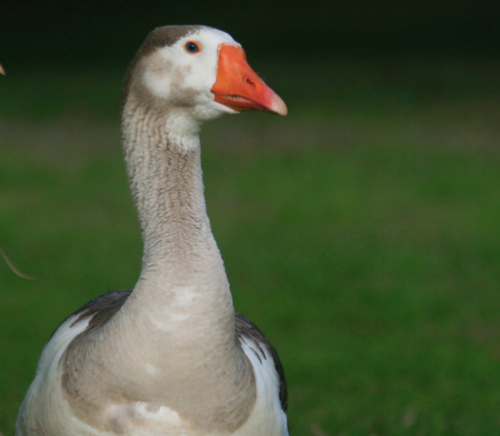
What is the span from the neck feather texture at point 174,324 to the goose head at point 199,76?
86mm

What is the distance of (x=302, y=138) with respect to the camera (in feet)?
41.6

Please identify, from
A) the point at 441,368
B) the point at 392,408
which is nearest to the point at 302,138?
the point at 441,368

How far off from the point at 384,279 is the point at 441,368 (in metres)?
1.82

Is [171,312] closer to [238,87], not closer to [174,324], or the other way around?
[174,324]

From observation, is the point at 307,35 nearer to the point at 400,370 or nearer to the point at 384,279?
the point at 384,279

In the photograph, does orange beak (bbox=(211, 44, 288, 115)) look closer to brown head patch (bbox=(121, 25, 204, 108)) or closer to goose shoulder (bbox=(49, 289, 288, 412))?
brown head patch (bbox=(121, 25, 204, 108))

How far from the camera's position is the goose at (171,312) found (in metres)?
2.96

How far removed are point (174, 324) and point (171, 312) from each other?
0.14 ft

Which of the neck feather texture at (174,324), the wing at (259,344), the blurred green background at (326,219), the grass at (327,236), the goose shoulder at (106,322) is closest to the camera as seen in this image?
the neck feather texture at (174,324)

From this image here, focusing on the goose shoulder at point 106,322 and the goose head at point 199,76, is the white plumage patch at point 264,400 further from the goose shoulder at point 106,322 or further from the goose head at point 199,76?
the goose head at point 199,76

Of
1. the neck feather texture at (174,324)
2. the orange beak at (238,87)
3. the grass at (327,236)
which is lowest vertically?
the grass at (327,236)

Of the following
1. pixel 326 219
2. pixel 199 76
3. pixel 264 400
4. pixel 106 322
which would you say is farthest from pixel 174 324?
pixel 326 219

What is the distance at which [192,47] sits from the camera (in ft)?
10.2

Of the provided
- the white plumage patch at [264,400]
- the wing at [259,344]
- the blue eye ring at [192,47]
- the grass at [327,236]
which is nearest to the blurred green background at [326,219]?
the grass at [327,236]
